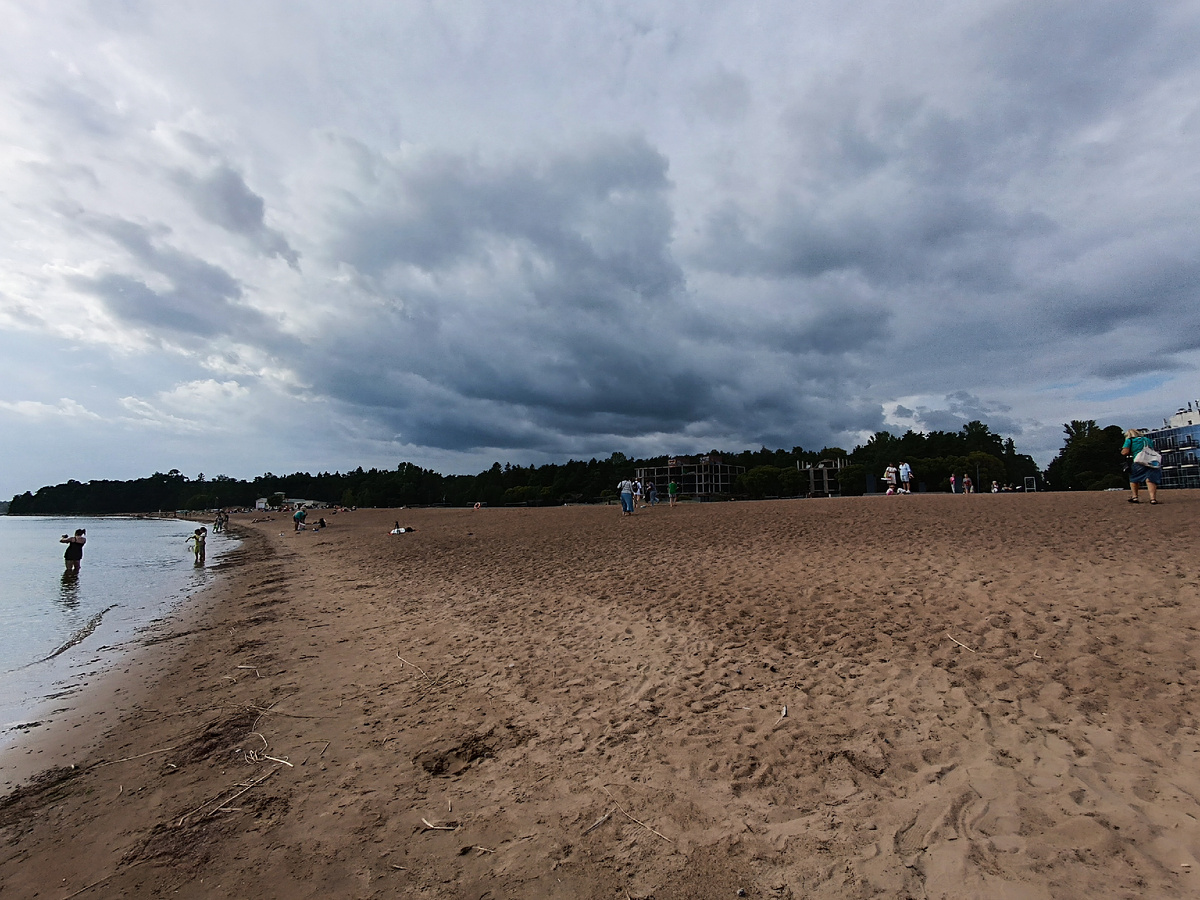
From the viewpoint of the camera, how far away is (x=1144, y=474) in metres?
17.2

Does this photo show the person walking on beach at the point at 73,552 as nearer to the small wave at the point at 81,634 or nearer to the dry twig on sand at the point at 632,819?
the small wave at the point at 81,634

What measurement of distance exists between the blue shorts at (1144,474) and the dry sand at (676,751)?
352 inches

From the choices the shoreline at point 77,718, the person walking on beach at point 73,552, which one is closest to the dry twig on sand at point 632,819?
the shoreline at point 77,718

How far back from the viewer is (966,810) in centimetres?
410

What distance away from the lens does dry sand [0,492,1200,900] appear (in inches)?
149

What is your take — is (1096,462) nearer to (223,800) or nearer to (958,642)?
(958,642)

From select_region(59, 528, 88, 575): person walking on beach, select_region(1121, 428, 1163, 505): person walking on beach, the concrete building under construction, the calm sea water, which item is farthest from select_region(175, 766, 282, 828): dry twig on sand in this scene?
the concrete building under construction

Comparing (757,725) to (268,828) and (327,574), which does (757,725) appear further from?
(327,574)

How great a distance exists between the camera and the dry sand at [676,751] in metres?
3.78

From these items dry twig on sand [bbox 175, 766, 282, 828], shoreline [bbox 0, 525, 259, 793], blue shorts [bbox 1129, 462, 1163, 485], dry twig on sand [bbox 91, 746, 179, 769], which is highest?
blue shorts [bbox 1129, 462, 1163, 485]

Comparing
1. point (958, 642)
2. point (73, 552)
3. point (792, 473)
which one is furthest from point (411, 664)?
point (792, 473)

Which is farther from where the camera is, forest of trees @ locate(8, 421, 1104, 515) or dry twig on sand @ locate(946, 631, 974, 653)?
forest of trees @ locate(8, 421, 1104, 515)

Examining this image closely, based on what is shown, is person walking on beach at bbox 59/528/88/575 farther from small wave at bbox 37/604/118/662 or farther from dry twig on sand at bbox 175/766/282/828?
dry twig on sand at bbox 175/766/282/828

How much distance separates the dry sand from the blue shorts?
8.95 metres
